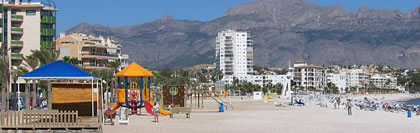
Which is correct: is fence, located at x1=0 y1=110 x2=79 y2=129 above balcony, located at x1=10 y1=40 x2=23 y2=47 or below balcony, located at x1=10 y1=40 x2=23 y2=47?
below

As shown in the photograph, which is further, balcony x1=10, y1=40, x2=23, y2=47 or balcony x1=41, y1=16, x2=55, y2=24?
Result: balcony x1=41, y1=16, x2=55, y2=24

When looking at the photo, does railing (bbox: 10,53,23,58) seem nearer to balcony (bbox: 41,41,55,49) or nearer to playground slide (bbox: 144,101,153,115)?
balcony (bbox: 41,41,55,49)

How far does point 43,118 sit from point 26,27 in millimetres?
47252

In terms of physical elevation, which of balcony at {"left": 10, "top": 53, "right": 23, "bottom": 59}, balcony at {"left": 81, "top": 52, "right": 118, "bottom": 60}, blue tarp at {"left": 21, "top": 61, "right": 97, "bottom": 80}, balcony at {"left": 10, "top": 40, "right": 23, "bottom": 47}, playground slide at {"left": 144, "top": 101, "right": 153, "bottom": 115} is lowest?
playground slide at {"left": 144, "top": 101, "right": 153, "bottom": 115}

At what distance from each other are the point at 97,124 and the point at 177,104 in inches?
1038

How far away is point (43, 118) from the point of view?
2348 cm

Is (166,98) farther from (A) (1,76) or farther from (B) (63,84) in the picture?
(B) (63,84)

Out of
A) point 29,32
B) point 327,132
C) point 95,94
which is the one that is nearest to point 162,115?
point 95,94

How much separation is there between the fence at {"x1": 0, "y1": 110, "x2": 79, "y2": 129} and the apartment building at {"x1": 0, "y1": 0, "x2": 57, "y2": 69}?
4434 cm

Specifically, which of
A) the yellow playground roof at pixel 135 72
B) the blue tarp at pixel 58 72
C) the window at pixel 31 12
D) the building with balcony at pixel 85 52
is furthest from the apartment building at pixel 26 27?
the blue tarp at pixel 58 72

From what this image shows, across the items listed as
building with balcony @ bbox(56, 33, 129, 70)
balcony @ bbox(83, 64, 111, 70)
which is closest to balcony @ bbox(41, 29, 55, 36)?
building with balcony @ bbox(56, 33, 129, 70)

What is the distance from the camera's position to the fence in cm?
2256

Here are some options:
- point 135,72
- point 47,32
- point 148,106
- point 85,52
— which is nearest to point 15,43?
point 47,32

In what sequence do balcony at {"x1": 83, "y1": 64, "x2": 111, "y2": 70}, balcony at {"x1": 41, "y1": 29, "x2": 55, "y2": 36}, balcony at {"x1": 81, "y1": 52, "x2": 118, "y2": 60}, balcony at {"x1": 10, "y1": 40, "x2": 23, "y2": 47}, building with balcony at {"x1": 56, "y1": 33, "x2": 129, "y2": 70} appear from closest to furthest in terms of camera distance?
balcony at {"x1": 10, "y1": 40, "x2": 23, "y2": 47}, balcony at {"x1": 41, "y1": 29, "x2": 55, "y2": 36}, balcony at {"x1": 83, "y1": 64, "x2": 111, "y2": 70}, building with balcony at {"x1": 56, "y1": 33, "x2": 129, "y2": 70}, balcony at {"x1": 81, "y1": 52, "x2": 118, "y2": 60}
